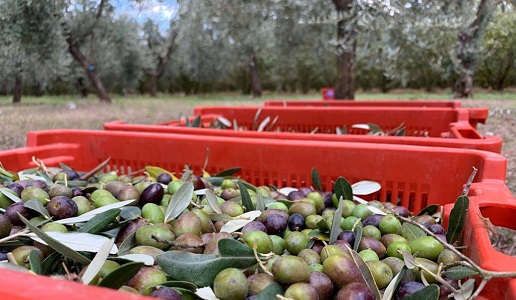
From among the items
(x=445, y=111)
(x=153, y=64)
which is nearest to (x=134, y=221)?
(x=445, y=111)

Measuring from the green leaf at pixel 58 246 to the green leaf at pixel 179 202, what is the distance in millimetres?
308

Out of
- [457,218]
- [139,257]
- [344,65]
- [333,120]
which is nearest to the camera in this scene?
[139,257]

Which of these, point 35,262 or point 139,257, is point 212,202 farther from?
point 35,262

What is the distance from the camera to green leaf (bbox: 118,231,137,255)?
0.97 metres

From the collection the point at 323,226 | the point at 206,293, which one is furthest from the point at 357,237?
the point at 206,293

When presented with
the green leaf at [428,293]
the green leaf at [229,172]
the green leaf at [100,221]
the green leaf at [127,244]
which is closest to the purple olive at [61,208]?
the green leaf at [100,221]

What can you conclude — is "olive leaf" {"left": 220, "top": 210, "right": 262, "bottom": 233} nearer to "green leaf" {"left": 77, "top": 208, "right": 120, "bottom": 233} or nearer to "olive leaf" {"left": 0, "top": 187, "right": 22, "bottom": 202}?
"green leaf" {"left": 77, "top": 208, "right": 120, "bottom": 233}

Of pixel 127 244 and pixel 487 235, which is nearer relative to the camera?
pixel 487 235

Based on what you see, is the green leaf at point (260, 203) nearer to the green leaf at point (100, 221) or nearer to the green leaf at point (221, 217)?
the green leaf at point (221, 217)

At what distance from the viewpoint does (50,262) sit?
902 millimetres

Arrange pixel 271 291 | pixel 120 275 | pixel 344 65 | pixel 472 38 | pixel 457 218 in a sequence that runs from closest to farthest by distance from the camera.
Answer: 1. pixel 120 275
2. pixel 271 291
3. pixel 457 218
4. pixel 472 38
5. pixel 344 65

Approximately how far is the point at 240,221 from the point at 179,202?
183mm

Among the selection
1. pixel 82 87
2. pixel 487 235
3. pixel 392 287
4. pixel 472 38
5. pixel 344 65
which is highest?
pixel 472 38

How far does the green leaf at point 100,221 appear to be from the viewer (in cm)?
102
